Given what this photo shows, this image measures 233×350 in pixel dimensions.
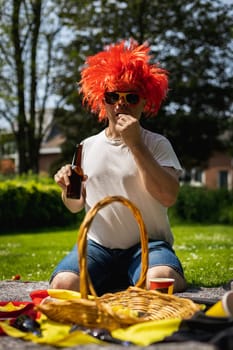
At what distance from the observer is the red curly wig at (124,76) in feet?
13.8

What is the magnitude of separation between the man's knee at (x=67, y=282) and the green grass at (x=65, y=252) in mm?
1380

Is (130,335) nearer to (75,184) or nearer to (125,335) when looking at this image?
(125,335)

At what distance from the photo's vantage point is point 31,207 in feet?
46.5

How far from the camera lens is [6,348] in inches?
109

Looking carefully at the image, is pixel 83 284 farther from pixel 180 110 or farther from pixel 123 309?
pixel 180 110

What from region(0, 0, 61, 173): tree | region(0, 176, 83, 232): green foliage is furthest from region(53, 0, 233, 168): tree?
region(0, 176, 83, 232): green foliage

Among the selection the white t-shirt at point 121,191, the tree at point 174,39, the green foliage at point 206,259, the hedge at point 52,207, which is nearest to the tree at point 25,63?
the tree at point 174,39

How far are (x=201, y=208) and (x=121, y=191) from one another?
12179 millimetres

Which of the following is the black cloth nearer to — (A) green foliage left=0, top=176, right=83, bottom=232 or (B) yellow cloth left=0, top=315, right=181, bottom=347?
(B) yellow cloth left=0, top=315, right=181, bottom=347

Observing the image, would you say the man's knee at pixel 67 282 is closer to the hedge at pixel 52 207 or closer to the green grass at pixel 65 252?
the green grass at pixel 65 252

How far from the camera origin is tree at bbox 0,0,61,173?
72.3ft

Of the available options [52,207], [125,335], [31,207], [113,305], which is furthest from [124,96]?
[52,207]

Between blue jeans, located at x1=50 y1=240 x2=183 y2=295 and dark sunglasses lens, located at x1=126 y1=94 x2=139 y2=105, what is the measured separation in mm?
996

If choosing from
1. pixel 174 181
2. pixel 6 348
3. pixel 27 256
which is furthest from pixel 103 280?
pixel 27 256
